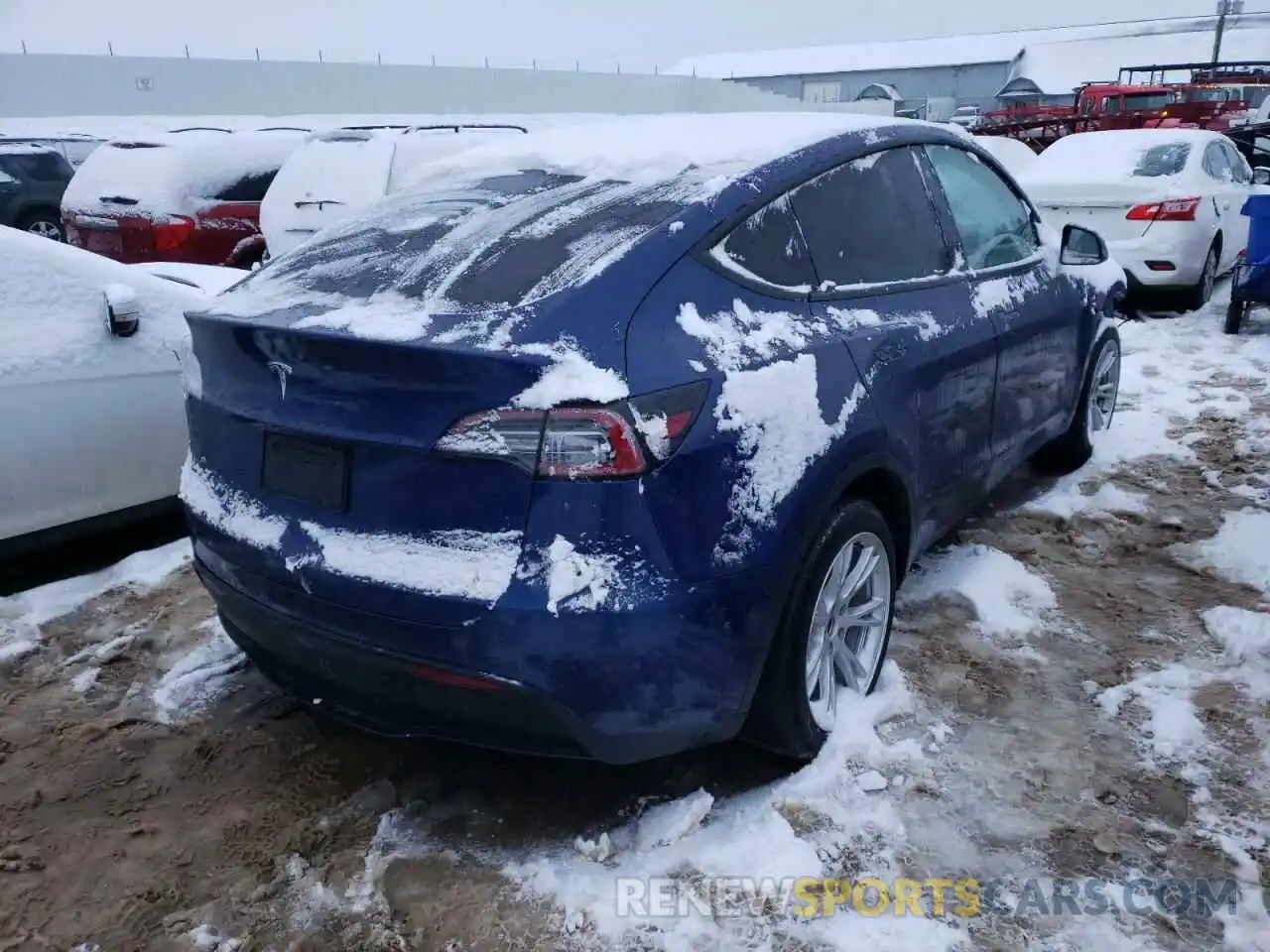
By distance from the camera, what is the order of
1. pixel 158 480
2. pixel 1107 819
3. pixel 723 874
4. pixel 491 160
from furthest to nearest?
1. pixel 158 480
2. pixel 491 160
3. pixel 1107 819
4. pixel 723 874

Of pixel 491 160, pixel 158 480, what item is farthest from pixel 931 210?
pixel 158 480

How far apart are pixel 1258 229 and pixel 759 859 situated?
7437 mm

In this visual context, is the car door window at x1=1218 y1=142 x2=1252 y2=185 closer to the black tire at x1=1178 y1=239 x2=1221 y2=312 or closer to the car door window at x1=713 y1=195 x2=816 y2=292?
the black tire at x1=1178 y1=239 x2=1221 y2=312

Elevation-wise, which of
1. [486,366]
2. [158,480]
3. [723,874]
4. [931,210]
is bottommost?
[723,874]

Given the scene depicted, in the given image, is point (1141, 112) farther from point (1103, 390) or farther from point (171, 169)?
point (171, 169)

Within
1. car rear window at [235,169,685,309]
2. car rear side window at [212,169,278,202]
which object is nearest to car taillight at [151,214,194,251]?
car rear side window at [212,169,278,202]

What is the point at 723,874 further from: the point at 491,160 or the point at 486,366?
the point at 491,160

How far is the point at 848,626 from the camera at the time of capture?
2971mm

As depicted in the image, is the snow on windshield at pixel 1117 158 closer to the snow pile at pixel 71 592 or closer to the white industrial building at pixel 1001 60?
the snow pile at pixel 71 592

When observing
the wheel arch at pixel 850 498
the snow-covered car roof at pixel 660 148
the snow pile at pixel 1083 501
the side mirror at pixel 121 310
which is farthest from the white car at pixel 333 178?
the wheel arch at pixel 850 498

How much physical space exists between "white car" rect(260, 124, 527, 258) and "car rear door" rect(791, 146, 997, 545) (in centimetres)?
537

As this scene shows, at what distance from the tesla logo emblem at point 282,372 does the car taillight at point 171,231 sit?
6993 mm

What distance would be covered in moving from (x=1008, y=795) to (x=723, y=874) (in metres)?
0.85

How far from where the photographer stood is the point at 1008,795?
2.72 m
